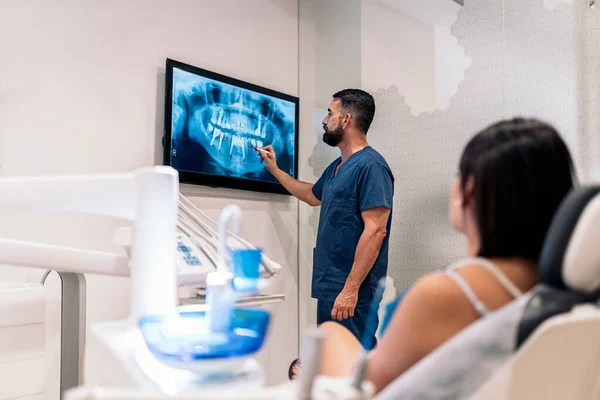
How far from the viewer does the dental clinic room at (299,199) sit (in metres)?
0.92

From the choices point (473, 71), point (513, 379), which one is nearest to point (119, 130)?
point (473, 71)

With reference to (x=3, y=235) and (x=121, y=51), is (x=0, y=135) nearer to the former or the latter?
(x=3, y=235)

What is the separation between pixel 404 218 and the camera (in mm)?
3107

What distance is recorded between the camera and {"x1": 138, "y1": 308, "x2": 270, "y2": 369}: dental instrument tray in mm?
944

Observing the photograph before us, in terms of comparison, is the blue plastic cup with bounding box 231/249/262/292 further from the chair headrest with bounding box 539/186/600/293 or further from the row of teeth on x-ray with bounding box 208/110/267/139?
the row of teeth on x-ray with bounding box 208/110/267/139

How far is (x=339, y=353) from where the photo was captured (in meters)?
1.25

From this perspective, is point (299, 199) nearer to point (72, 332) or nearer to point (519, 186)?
point (72, 332)

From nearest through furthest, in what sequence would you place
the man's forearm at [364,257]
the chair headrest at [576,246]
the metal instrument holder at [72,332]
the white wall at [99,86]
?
the chair headrest at [576,246]
the metal instrument holder at [72,332]
the white wall at [99,86]
the man's forearm at [364,257]

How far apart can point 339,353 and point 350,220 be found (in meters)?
1.69

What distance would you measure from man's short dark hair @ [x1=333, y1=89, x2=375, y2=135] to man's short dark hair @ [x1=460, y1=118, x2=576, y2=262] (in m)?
2.02

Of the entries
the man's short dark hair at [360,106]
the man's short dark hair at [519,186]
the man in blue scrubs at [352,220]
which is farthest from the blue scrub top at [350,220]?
the man's short dark hair at [519,186]

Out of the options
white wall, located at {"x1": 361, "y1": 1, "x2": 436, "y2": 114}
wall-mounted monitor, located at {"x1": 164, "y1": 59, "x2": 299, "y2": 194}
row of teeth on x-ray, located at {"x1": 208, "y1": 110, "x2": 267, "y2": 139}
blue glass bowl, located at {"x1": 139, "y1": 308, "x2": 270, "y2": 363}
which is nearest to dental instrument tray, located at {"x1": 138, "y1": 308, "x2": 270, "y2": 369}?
blue glass bowl, located at {"x1": 139, "y1": 308, "x2": 270, "y2": 363}

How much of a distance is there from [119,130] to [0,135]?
553 mm

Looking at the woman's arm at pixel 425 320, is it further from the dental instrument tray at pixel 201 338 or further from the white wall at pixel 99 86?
the white wall at pixel 99 86
